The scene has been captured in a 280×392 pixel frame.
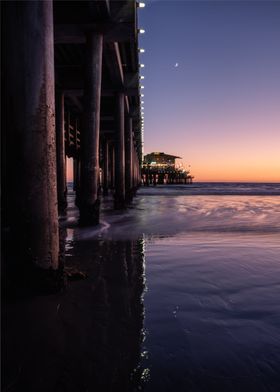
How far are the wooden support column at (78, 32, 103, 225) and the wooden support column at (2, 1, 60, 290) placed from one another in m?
5.31

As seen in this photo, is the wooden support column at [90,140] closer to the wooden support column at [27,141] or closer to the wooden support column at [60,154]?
the wooden support column at [60,154]

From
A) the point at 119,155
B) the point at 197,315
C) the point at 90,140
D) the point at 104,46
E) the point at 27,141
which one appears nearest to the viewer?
the point at 197,315

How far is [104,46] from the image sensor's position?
37.7 ft

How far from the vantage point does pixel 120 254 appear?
17.3ft

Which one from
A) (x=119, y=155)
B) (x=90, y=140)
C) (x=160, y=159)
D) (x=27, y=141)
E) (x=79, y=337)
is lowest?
(x=79, y=337)

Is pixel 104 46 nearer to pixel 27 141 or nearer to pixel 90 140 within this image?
pixel 90 140

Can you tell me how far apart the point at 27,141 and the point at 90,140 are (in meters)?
5.49

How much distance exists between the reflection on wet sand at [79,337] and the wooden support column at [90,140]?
489 cm

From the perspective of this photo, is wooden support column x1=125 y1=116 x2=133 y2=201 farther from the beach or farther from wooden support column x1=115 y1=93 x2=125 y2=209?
the beach

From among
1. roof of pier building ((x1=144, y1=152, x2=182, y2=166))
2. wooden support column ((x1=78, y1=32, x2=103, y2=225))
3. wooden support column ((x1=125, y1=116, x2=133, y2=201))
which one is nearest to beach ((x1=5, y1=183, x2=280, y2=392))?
wooden support column ((x1=78, y1=32, x2=103, y2=225))

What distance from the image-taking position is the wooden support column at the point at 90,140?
27.9 ft

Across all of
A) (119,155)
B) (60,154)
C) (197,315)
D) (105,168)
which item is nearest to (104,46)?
(60,154)

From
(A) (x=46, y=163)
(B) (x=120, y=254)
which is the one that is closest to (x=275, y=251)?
(B) (x=120, y=254)

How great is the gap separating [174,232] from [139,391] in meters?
6.18
